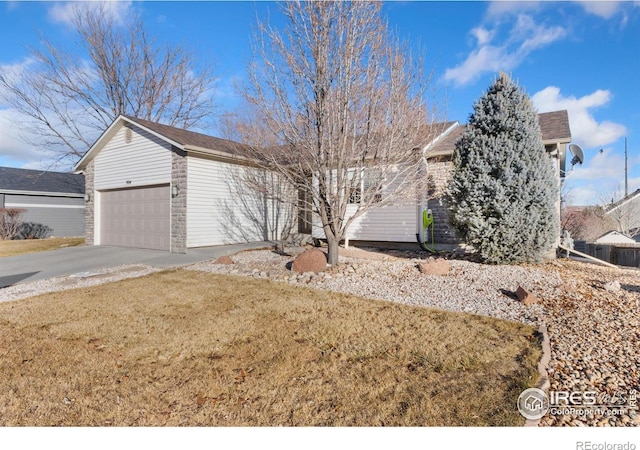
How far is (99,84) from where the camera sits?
20.0 metres

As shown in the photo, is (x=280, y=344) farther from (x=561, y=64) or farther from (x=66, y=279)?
(x=561, y=64)

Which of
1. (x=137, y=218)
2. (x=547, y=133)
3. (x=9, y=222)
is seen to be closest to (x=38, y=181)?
(x=9, y=222)

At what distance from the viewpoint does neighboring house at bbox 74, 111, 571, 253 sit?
10586 millimetres

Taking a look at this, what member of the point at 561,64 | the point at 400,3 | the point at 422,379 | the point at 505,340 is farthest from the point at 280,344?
the point at 561,64

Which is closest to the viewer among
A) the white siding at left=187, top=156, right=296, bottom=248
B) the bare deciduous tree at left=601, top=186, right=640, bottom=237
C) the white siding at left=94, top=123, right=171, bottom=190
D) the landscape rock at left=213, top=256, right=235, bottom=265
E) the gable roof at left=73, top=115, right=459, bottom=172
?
the landscape rock at left=213, top=256, right=235, bottom=265

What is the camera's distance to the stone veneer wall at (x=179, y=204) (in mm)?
10570

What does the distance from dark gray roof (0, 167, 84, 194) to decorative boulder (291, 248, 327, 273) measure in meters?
21.1

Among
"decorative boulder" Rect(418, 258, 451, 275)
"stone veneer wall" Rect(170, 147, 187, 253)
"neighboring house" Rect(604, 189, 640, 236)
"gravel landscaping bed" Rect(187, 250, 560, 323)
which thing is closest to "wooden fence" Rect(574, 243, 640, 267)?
"gravel landscaping bed" Rect(187, 250, 560, 323)

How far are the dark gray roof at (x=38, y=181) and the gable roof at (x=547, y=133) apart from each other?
2283cm

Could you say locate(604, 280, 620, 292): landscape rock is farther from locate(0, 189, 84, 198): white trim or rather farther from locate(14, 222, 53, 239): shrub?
locate(0, 189, 84, 198): white trim

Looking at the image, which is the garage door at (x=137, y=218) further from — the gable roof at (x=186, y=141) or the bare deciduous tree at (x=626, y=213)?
the bare deciduous tree at (x=626, y=213)

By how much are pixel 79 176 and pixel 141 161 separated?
52.3ft

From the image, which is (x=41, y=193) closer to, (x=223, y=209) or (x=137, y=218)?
(x=137, y=218)

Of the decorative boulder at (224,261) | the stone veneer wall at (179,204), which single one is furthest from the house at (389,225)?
the stone veneer wall at (179,204)
